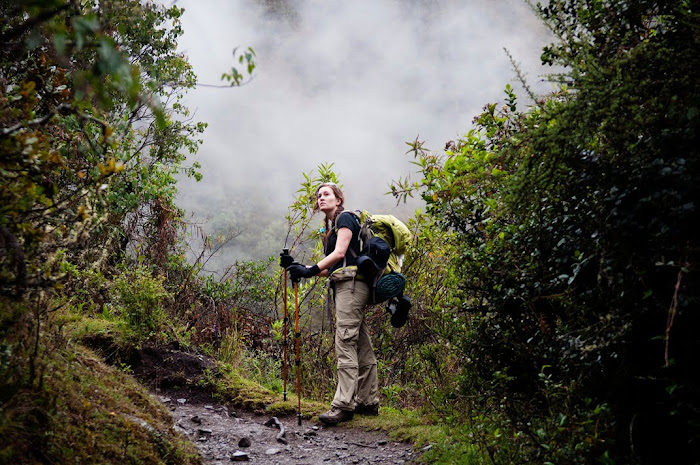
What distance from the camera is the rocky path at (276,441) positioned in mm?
4672

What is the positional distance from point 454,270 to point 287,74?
147 ft

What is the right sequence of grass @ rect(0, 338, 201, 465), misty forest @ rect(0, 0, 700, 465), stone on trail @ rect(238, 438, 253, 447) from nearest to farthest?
misty forest @ rect(0, 0, 700, 465)
grass @ rect(0, 338, 201, 465)
stone on trail @ rect(238, 438, 253, 447)

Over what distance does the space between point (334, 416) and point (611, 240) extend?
167 inches

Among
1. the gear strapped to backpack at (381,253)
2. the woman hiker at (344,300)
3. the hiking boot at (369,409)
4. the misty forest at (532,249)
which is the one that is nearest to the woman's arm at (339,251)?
the woman hiker at (344,300)

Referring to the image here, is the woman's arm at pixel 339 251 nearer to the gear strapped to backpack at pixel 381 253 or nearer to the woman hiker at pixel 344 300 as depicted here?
the woman hiker at pixel 344 300

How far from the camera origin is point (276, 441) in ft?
17.4

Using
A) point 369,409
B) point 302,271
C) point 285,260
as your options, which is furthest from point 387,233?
point 369,409

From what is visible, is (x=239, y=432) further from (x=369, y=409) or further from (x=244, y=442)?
(x=369, y=409)

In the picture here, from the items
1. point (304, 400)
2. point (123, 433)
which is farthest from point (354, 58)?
point (123, 433)

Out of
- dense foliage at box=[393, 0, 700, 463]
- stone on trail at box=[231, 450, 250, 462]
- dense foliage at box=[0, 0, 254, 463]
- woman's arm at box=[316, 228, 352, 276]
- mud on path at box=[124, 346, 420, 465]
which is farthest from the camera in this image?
woman's arm at box=[316, 228, 352, 276]

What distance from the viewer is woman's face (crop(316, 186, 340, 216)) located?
19.5ft

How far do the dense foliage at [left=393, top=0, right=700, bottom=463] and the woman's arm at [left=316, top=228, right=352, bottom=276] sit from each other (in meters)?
2.45

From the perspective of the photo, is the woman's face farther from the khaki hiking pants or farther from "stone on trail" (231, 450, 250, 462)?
"stone on trail" (231, 450, 250, 462)

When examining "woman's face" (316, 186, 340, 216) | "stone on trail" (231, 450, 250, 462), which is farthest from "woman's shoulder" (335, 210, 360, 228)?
"stone on trail" (231, 450, 250, 462)
